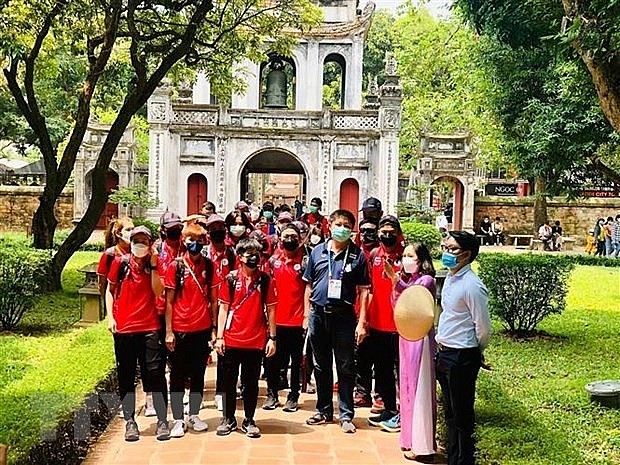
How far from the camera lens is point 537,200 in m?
28.2

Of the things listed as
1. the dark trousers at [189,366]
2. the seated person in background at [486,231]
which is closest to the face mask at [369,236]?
the dark trousers at [189,366]

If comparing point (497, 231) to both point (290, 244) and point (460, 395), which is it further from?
point (460, 395)

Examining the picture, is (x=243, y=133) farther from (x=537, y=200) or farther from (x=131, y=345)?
(x=131, y=345)

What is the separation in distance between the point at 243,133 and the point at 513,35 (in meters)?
12.4

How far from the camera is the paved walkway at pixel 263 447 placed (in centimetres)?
558

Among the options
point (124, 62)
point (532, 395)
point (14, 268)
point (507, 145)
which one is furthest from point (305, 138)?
point (532, 395)

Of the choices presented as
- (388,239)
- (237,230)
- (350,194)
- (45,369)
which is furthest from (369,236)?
(350,194)

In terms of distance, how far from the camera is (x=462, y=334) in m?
5.11

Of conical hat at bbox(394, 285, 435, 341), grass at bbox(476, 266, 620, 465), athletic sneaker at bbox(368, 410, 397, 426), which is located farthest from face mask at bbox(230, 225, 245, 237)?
grass at bbox(476, 266, 620, 465)

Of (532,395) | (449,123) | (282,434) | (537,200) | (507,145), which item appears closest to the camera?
(282,434)

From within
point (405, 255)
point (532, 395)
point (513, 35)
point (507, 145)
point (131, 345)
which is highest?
point (513, 35)

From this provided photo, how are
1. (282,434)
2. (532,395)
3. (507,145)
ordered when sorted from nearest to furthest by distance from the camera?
(282,434) < (532,395) < (507,145)

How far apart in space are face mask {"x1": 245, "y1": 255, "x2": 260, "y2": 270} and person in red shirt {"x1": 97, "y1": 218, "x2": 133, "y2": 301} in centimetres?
98

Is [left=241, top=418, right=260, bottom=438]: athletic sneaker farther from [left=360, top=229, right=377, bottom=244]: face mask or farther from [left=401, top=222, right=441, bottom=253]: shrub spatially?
[left=401, top=222, right=441, bottom=253]: shrub
